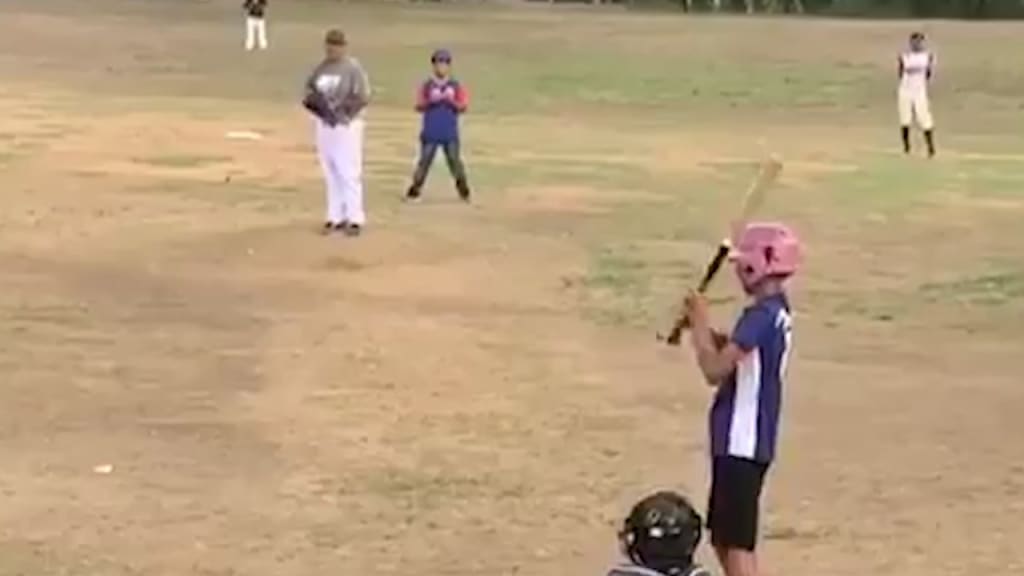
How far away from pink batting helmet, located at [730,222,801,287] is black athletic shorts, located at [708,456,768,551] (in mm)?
633

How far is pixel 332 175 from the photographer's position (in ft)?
66.0

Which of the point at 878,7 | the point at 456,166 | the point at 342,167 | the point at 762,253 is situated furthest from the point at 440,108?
the point at 878,7

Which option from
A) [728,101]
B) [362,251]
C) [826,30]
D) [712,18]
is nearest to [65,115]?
[728,101]

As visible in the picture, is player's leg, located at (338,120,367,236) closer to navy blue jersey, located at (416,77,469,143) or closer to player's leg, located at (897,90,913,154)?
navy blue jersey, located at (416,77,469,143)

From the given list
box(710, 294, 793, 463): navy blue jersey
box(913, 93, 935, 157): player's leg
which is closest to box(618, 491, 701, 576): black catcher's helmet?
box(710, 294, 793, 463): navy blue jersey

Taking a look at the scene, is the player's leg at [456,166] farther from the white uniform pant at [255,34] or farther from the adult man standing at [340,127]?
the white uniform pant at [255,34]

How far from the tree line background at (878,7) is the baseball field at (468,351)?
39.3m

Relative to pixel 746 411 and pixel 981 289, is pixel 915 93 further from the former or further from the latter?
pixel 746 411

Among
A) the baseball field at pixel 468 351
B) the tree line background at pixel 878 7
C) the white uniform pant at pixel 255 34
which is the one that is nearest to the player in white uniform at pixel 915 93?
the baseball field at pixel 468 351

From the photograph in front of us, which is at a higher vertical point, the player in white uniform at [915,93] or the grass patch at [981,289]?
the grass patch at [981,289]

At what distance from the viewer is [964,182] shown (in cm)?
2786

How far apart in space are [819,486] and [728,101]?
3218 centimetres

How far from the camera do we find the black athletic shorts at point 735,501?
310 inches

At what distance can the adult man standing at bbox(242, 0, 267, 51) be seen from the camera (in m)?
52.3
